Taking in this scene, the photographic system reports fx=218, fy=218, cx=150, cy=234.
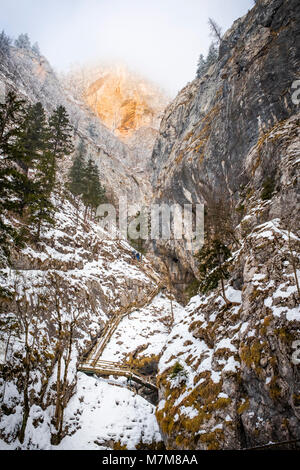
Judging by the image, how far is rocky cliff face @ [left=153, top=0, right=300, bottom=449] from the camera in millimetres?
7293

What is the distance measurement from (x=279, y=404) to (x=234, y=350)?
2707mm

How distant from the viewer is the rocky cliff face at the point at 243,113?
72.8 feet

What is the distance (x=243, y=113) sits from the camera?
2584 cm

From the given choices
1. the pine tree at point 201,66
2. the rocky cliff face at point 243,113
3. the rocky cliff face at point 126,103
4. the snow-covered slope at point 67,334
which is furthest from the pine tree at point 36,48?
the snow-covered slope at point 67,334

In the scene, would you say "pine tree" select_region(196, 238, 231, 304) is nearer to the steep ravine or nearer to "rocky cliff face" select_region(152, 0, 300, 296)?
the steep ravine

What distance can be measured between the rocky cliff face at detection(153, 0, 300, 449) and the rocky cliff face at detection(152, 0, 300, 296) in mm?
131

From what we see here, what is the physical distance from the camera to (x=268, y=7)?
27484 millimetres

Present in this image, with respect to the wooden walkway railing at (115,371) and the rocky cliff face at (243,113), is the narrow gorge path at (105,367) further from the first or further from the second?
the rocky cliff face at (243,113)

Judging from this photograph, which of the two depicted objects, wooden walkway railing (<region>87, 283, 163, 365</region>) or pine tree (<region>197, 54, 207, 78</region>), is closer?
wooden walkway railing (<region>87, 283, 163, 365</region>)

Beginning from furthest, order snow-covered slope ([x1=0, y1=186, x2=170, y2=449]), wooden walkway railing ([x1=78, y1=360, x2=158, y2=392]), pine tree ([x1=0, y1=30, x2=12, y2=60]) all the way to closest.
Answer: pine tree ([x1=0, y1=30, x2=12, y2=60]) → wooden walkway railing ([x1=78, y1=360, x2=158, y2=392]) → snow-covered slope ([x1=0, y1=186, x2=170, y2=449])

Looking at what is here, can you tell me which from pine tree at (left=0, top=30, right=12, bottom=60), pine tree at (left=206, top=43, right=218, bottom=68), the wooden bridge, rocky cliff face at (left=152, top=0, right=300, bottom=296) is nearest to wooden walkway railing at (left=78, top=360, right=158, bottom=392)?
the wooden bridge

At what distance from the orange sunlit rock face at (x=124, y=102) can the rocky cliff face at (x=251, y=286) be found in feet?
295

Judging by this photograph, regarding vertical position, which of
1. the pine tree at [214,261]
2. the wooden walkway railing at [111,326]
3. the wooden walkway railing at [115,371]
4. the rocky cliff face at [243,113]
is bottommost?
the wooden walkway railing at [115,371]

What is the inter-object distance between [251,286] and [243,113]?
2373 centimetres
